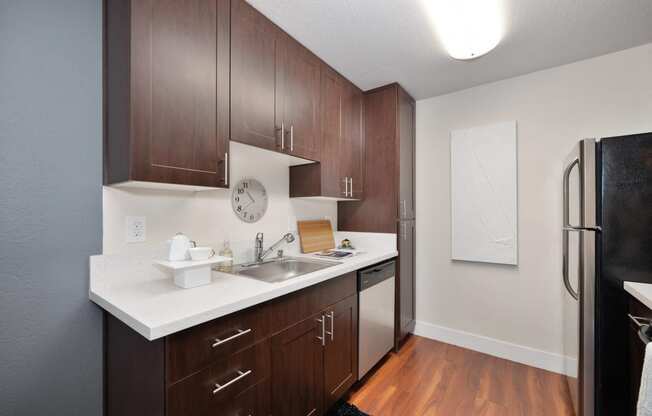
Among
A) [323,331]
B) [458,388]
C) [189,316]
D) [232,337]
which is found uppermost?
[189,316]

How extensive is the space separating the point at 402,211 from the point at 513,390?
1.48 metres

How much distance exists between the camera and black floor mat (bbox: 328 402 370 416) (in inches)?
64.1

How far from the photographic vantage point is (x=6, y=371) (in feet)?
3.33

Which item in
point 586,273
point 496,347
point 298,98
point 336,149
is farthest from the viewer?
point 496,347

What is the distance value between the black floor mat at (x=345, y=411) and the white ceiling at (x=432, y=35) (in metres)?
2.33

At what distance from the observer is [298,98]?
6.01 ft

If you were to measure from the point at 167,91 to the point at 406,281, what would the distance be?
2.31m

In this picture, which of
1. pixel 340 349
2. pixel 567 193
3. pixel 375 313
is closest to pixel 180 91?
pixel 340 349

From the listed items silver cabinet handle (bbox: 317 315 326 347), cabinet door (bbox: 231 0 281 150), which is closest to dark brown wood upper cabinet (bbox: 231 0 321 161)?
cabinet door (bbox: 231 0 281 150)

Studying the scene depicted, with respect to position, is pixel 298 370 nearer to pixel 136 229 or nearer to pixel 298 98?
pixel 136 229

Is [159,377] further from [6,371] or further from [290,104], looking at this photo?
[290,104]

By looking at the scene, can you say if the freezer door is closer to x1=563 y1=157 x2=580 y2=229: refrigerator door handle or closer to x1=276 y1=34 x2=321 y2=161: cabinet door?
x1=563 y1=157 x2=580 y2=229: refrigerator door handle

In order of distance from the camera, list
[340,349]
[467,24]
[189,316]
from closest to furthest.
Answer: [189,316] < [467,24] < [340,349]

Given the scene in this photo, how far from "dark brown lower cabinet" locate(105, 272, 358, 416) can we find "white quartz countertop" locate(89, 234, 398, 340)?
0.06 m
